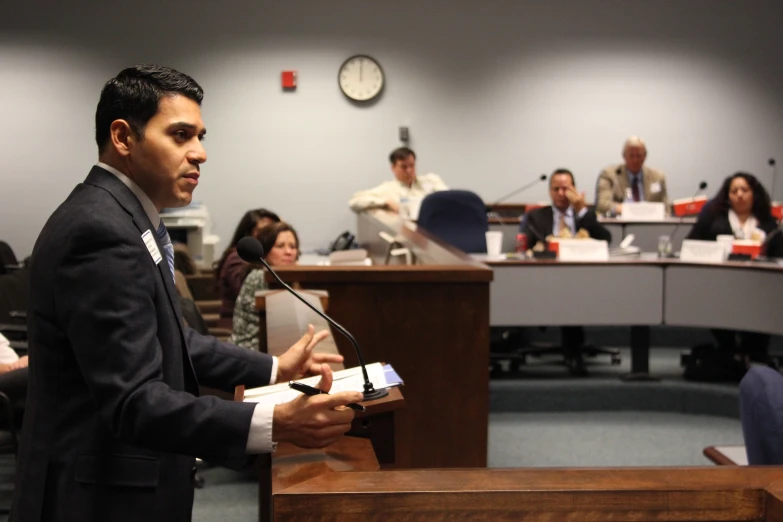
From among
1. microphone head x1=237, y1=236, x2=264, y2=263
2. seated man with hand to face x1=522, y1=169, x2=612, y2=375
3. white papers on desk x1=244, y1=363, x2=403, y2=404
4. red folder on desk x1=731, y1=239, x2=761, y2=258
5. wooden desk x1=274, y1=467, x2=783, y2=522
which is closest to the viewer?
wooden desk x1=274, y1=467, x2=783, y2=522

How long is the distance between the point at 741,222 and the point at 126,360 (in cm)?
527

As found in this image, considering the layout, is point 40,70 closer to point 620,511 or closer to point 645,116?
point 645,116

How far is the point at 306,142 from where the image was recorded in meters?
9.58

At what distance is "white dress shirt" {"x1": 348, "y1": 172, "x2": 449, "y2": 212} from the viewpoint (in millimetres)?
7961

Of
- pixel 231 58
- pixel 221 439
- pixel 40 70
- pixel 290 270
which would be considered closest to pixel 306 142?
pixel 231 58

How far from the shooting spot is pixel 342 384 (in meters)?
1.68

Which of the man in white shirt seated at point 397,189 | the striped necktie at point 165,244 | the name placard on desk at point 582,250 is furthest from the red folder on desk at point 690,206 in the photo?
the striped necktie at point 165,244

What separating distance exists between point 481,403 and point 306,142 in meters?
6.77

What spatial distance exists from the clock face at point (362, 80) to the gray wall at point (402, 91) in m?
0.10

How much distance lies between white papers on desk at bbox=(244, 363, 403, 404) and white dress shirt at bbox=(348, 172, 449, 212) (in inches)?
241

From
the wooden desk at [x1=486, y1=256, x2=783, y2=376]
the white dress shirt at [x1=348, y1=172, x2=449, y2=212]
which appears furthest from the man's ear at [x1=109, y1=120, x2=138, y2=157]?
the white dress shirt at [x1=348, y1=172, x2=449, y2=212]

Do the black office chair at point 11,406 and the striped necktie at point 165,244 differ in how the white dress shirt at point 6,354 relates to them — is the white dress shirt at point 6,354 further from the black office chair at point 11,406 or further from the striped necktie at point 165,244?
the striped necktie at point 165,244

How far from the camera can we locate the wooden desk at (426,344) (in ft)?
10.1

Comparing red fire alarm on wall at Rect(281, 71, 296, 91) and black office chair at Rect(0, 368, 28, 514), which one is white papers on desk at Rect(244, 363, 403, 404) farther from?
red fire alarm on wall at Rect(281, 71, 296, 91)
